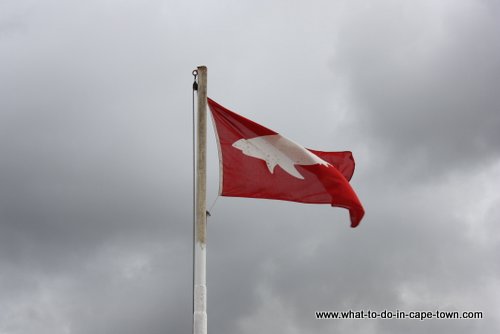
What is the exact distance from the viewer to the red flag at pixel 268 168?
93.0ft

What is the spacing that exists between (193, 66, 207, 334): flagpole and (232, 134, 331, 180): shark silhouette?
7.30 ft

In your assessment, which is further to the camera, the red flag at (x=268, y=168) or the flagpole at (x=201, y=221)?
the red flag at (x=268, y=168)

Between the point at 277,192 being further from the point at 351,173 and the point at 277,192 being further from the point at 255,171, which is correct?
the point at 351,173

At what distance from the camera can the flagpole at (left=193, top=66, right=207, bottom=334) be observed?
82.4ft

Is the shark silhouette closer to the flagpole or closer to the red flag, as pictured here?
the red flag

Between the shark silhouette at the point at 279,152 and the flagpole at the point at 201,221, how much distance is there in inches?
87.6

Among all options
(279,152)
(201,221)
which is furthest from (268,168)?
(201,221)

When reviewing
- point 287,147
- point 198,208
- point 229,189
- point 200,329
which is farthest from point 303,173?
point 200,329

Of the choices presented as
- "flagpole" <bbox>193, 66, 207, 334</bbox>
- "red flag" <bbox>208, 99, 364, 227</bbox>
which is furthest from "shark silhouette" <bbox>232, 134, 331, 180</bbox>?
"flagpole" <bbox>193, 66, 207, 334</bbox>

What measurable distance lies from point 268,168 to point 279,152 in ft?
2.58

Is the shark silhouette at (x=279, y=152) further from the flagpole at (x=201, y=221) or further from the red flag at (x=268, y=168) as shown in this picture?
the flagpole at (x=201, y=221)

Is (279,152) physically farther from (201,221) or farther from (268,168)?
(201,221)

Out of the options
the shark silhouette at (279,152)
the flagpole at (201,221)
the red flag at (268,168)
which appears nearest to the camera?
the flagpole at (201,221)

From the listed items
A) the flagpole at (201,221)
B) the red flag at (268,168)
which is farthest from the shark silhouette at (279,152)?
the flagpole at (201,221)
